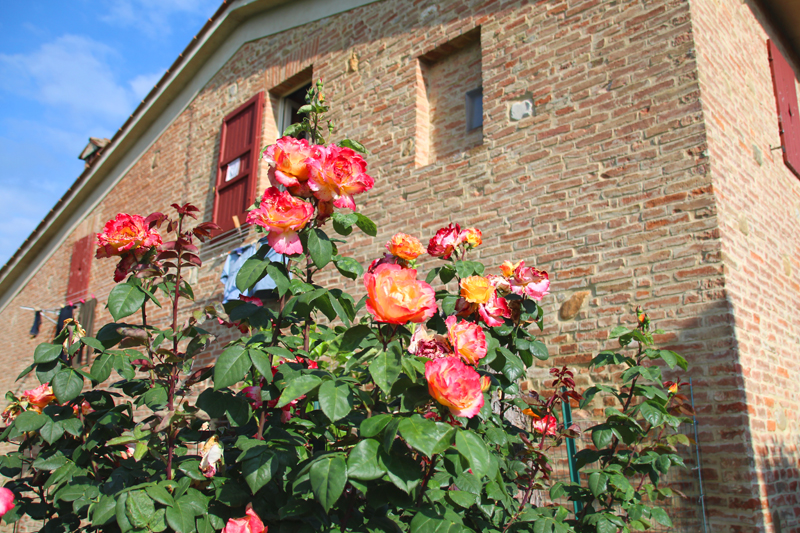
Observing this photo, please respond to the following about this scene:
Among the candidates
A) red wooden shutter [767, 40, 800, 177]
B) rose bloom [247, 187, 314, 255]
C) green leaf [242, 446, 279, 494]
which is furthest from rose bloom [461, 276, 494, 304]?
red wooden shutter [767, 40, 800, 177]

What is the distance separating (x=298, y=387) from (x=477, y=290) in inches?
29.9

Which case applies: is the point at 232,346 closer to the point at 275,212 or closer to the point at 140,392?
the point at 275,212

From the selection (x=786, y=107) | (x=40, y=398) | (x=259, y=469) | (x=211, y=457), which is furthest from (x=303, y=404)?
(x=786, y=107)

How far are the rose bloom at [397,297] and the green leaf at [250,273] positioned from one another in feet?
1.37

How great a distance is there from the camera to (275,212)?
1672 millimetres

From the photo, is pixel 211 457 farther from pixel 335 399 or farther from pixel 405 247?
pixel 405 247

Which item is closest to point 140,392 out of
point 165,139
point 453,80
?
point 453,80

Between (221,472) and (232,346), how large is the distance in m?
0.42

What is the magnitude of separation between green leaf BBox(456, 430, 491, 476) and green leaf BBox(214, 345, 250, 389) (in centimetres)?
60

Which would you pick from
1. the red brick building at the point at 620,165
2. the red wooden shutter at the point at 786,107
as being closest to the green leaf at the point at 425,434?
the red brick building at the point at 620,165

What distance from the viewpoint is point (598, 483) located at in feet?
7.72

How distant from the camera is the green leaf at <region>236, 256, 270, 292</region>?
5.56 feet

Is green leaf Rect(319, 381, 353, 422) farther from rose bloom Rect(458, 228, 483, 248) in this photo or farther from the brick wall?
the brick wall

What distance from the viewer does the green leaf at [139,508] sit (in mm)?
1521
